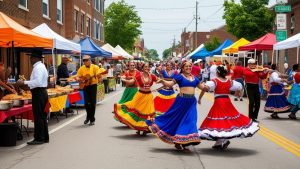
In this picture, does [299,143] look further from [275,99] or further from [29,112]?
[29,112]

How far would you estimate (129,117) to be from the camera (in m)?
11.0

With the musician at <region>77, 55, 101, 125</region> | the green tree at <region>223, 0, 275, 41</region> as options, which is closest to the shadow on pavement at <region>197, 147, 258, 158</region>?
the musician at <region>77, 55, 101, 125</region>

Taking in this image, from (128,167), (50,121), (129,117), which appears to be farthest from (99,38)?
(128,167)

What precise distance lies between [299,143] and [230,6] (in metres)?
34.4

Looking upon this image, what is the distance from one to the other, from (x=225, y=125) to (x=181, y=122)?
844mm

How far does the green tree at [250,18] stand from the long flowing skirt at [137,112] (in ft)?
104

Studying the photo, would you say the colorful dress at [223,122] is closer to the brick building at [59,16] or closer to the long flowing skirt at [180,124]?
the long flowing skirt at [180,124]

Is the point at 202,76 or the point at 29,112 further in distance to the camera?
the point at 202,76

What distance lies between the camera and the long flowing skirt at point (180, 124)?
8570 mm

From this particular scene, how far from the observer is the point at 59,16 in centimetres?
3206

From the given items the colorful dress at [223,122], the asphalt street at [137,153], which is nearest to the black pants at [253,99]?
the asphalt street at [137,153]

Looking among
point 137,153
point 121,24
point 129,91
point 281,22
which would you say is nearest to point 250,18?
point 281,22

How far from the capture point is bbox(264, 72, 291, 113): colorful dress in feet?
47.9

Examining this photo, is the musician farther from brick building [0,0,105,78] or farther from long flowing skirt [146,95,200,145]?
long flowing skirt [146,95,200,145]
